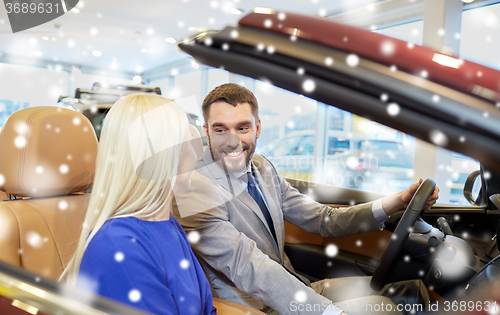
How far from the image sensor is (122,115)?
2.48ft

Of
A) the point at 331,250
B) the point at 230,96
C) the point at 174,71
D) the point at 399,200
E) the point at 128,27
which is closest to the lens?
the point at 230,96

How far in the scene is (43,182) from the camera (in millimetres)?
1104

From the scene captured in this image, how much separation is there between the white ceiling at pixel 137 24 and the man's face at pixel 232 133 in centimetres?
282

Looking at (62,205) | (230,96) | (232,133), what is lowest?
(62,205)

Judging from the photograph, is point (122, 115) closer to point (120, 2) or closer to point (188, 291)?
point (188, 291)

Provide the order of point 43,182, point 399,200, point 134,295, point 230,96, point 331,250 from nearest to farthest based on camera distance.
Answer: point 134,295
point 43,182
point 230,96
point 399,200
point 331,250

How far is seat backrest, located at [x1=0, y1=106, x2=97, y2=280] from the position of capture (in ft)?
3.28

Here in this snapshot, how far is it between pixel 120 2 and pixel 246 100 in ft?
14.7

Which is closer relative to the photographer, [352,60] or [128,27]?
[352,60]

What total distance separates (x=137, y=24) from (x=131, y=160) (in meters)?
5.75

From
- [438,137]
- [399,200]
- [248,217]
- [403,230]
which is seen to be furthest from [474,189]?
[438,137]

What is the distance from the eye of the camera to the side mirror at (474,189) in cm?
170

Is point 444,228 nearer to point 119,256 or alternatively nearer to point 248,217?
point 248,217

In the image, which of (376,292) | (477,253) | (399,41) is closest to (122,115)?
(399,41)
